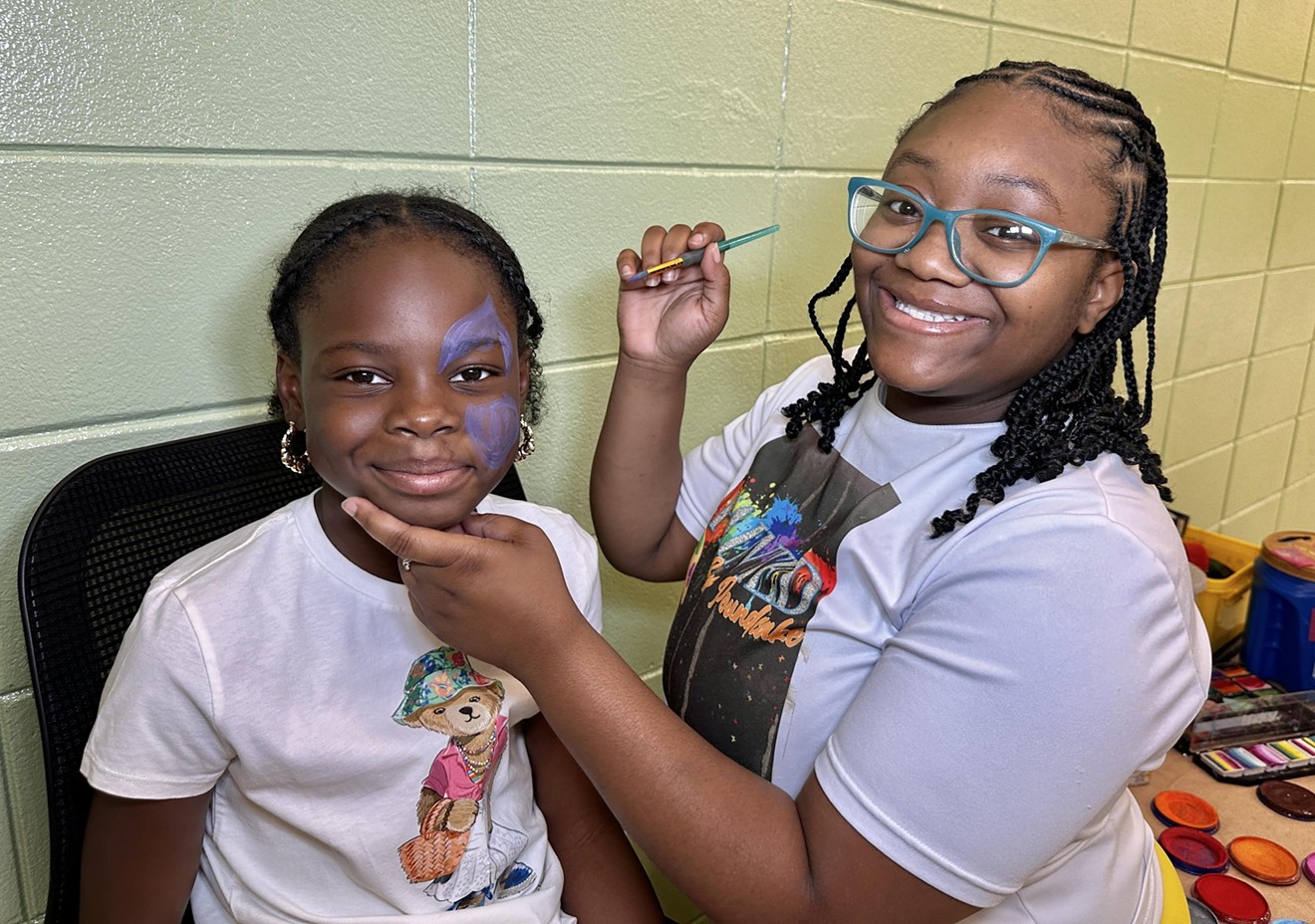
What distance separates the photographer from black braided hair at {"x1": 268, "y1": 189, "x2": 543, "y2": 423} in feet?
3.04

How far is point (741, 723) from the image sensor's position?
104cm

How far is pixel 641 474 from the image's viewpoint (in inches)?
51.6

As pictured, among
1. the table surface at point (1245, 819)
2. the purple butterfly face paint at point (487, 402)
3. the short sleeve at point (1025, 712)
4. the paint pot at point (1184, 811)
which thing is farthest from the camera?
the paint pot at point (1184, 811)

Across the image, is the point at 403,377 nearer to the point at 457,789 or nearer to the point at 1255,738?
the point at 457,789

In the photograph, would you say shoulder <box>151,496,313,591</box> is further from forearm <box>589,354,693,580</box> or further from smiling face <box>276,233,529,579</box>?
forearm <box>589,354,693,580</box>

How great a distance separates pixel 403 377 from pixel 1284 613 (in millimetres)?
1920

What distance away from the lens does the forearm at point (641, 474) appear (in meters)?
1.27

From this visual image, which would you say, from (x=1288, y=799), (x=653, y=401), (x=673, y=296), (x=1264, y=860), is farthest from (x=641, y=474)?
(x=1288, y=799)

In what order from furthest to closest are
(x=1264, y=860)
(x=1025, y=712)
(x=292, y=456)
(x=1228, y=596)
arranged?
(x=1228, y=596) < (x=1264, y=860) < (x=292, y=456) < (x=1025, y=712)

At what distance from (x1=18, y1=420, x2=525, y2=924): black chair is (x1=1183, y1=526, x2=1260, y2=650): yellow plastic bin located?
1.98m

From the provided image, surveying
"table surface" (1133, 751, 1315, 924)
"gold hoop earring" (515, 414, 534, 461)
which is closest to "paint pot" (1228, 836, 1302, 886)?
"table surface" (1133, 751, 1315, 924)

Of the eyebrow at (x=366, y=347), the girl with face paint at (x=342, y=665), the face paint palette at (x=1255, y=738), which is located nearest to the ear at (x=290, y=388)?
the girl with face paint at (x=342, y=665)

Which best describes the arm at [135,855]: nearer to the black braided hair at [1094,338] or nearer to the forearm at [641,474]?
the forearm at [641,474]

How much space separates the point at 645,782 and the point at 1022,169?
677 millimetres
